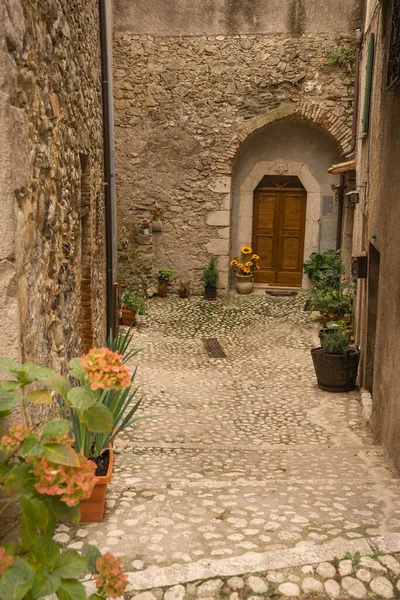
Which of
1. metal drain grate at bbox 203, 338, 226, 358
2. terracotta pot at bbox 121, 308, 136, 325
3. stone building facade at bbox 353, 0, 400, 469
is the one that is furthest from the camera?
terracotta pot at bbox 121, 308, 136, 325

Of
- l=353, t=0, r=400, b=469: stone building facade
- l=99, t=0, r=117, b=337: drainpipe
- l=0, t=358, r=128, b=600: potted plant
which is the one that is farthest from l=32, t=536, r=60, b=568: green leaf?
l=99, t=0, r=117, b=337: drainpipe

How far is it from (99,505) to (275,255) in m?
9.26

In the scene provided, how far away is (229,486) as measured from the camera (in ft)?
10.5

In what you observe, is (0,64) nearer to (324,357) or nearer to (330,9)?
(324,357)

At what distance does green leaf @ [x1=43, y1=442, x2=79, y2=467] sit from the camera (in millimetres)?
1364

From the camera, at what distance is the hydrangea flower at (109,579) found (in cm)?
143

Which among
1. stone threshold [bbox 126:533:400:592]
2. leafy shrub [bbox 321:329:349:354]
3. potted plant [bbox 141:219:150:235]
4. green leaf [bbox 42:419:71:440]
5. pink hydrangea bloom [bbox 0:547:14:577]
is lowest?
→ stone threshold [bbox 126:533:400:592]

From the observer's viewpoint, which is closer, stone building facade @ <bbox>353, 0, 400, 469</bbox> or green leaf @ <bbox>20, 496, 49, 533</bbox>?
green leaf @ <bbox>20, 496, 49, 533</bbox>

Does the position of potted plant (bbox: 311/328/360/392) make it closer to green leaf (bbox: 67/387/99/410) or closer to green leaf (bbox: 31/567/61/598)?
green leaf (bbox: 67/387/99/410)

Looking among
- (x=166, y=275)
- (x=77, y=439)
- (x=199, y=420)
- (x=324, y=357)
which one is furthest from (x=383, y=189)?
(x=166, y=275)

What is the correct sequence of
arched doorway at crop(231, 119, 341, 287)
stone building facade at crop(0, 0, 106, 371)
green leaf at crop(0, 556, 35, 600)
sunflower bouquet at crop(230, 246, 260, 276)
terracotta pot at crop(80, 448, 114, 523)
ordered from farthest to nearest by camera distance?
sunflower bouquet at crop(230, 246, 260, 276)
arched doorway at crop(231, 119, 341, 287)
terracotta pot at crop(80, 448, 114, 523)
stone building facade at crop(0, 0, 106, 371)
green leaf at crop(0, 556, 35, 600)

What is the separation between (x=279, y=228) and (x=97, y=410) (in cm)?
1012

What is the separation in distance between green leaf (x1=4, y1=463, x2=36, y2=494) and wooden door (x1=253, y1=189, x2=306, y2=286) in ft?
33.5

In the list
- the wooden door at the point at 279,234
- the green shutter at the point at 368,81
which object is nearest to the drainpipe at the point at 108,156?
the green shutter at the point at 368,81
